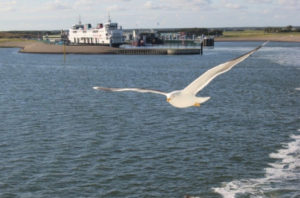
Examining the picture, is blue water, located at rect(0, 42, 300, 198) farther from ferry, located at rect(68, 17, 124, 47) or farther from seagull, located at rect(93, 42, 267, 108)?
ferry, located at rect(68, 17, 124, 47)

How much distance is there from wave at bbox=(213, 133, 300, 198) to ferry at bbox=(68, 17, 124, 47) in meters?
120

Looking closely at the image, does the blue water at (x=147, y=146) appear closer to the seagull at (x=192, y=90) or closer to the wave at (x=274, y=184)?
the wave at (x=274, y=184)

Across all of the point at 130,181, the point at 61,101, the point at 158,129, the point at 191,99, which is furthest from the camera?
the point at 61,101

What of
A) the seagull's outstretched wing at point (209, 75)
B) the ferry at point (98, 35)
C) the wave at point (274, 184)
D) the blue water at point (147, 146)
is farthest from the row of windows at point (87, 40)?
the seagull's outstretched wing at point (209, 75)

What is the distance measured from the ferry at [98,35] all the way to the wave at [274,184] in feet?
392

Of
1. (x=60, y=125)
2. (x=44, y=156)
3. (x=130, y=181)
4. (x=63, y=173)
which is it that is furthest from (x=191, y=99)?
(x=60, y=125)

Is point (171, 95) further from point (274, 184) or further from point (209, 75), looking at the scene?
point (274, 184)

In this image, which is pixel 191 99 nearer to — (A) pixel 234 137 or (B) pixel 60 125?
(A) pixel 234 137

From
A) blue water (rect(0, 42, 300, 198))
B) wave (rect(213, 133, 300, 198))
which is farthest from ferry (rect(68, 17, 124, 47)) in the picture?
wave (rect(213, 133, 300, 198))

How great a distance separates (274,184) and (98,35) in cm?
12910

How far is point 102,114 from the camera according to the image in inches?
1310

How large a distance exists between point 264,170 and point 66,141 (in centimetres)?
1161

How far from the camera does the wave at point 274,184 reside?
17.9 m

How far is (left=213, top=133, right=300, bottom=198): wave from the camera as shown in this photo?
17.9 metres
